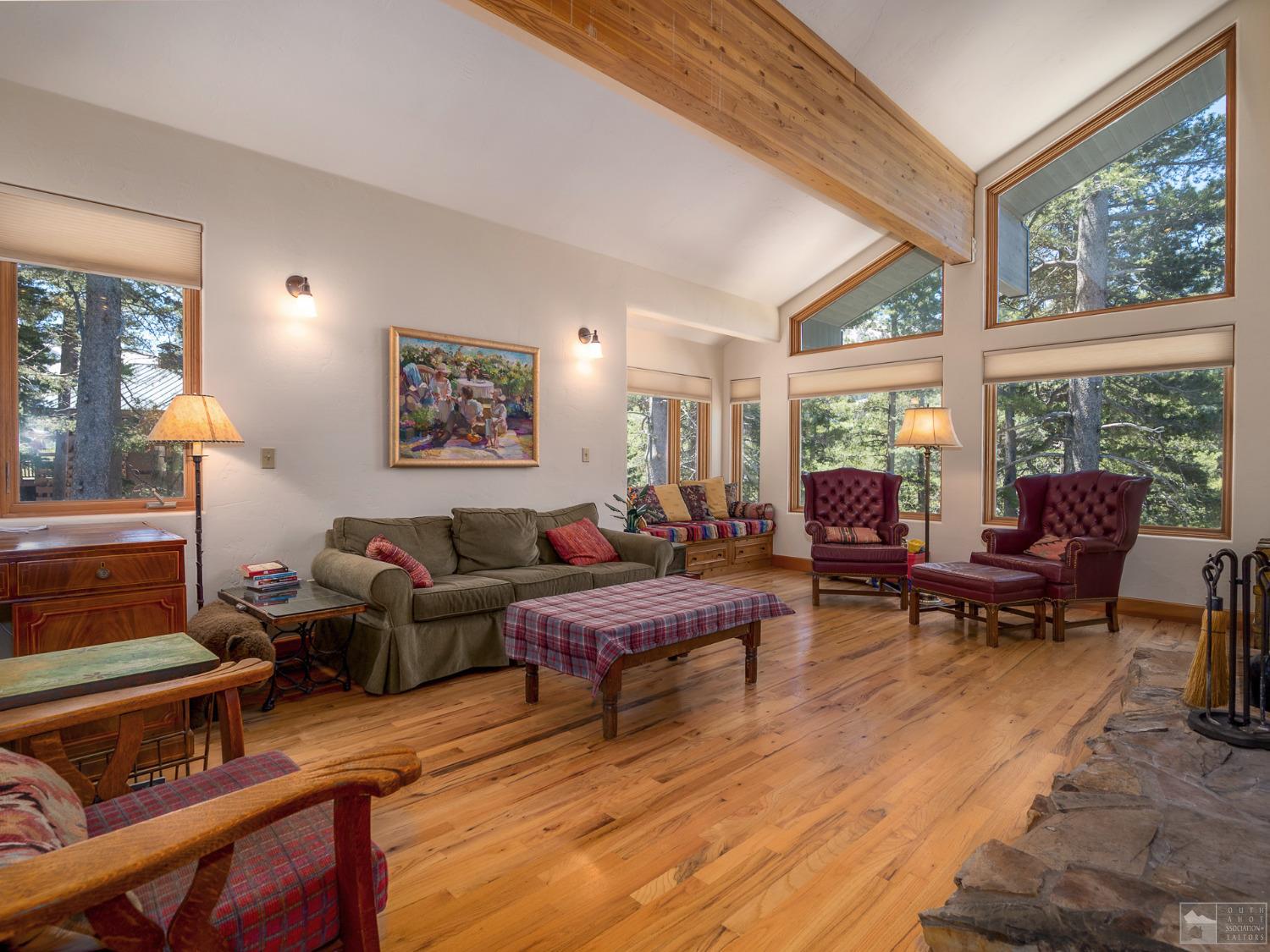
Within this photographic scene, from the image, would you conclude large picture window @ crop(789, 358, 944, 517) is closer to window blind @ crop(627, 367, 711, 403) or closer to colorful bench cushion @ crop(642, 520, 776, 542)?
colorful bench cushion @ crop(642, 520, 776, 542)

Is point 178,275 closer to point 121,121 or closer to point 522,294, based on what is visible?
point 121,121

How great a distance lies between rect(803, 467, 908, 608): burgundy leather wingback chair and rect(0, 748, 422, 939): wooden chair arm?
4623mm

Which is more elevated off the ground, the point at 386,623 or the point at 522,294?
the point at 522,294

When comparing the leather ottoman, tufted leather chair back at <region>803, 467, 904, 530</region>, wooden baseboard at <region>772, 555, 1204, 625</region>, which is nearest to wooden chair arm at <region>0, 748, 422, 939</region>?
the leather ottoman

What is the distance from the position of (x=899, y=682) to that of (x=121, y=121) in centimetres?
475

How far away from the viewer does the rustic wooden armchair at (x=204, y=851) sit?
802mm

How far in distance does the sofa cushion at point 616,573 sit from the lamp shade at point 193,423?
6.96 ft

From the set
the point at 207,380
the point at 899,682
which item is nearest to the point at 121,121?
the point at 207,380

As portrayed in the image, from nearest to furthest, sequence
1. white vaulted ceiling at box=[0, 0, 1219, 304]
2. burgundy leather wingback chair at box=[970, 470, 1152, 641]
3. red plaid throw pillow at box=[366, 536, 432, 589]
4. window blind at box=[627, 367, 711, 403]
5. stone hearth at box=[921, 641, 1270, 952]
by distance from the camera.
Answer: stone hearth at box=[921, 641, 1270, 952], white vaulted ceiling at box=[0, 0, 1219, 304], red plaid throw pillow at box=[366, 536, 432, 589], burgundy leather wingback chair at box=[970, 470, 1152, 641], window blind at box=[627, 367, 711, 403]

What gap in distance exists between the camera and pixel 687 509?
6781 millimetres

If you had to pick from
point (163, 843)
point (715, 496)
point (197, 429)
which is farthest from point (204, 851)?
point (715, 496)

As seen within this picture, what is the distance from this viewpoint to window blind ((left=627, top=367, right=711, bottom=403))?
22.8 feet

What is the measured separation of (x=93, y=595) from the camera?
2484 mm

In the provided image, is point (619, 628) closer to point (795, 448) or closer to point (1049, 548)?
point (1049, 548)
